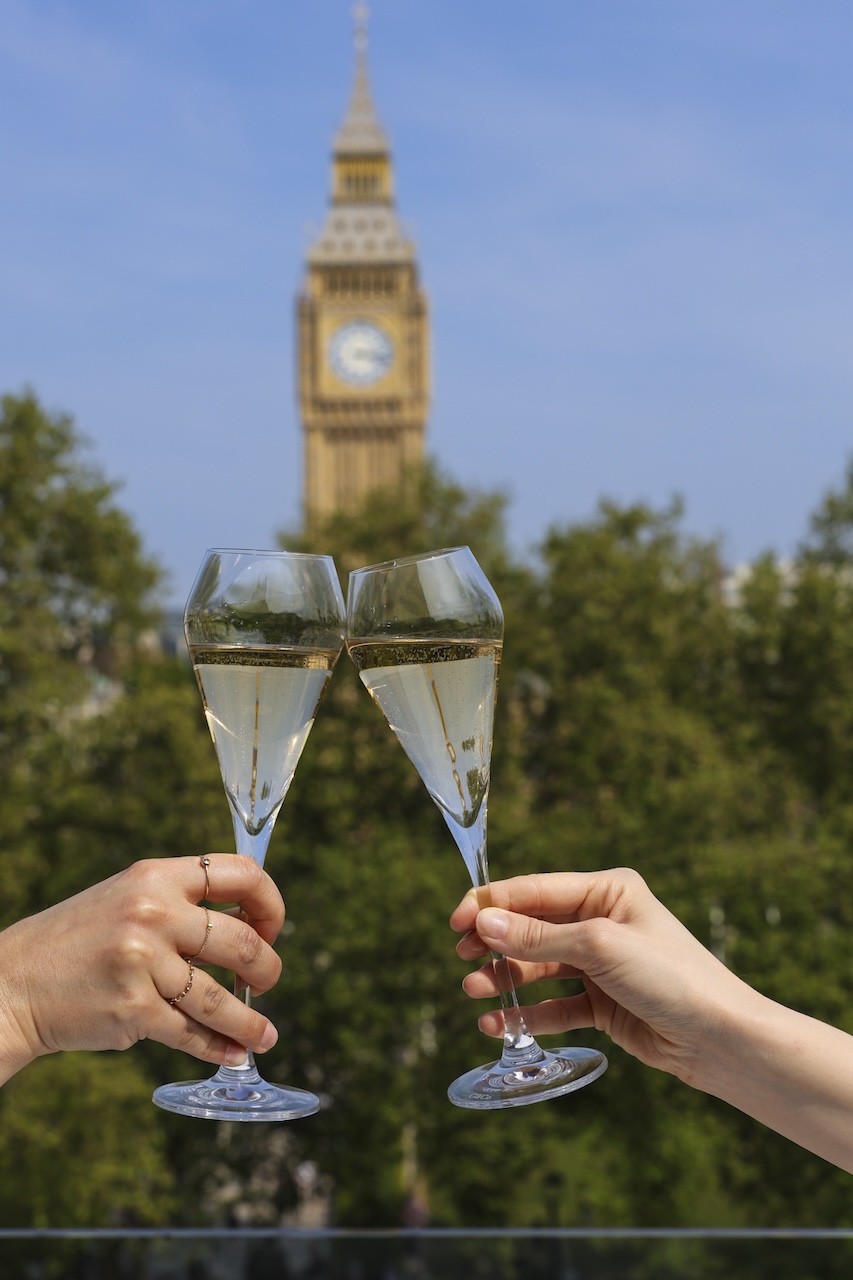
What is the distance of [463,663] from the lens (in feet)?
6.83

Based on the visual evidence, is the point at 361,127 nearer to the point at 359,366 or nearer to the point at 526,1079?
the point at 359,366

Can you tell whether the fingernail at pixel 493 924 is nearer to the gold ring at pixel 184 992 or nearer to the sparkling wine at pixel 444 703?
the sparkling wine at pixel 444 703

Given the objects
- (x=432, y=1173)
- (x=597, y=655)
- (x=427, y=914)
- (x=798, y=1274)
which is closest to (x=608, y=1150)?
(x=432, y=1173)

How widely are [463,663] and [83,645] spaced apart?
18603 millimetres

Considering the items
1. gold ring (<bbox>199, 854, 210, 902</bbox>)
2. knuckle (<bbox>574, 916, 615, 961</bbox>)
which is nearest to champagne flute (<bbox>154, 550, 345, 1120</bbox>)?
gold ring (<bbox>199, 854, 210, 902</bbox>)

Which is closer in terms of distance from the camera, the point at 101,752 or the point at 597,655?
the point at 101,752

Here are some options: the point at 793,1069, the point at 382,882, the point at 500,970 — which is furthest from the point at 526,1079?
the point at 382,882

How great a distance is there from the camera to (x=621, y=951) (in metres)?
2.05

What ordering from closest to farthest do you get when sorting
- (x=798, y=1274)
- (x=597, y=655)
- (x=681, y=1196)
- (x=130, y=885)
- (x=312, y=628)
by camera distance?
1. (x=130, y=885)
2. (x=312, y=628)
3. (x=798, y=1274)
4. (x=681, y=1196)
5. (x=597, y=655)

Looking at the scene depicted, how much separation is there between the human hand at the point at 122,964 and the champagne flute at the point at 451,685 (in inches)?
12.7

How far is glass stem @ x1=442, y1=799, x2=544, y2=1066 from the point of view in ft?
6.89

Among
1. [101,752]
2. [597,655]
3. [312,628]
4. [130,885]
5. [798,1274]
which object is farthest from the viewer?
[597,655]

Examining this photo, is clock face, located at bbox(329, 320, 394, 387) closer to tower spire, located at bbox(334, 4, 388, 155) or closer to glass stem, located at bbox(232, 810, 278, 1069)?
tower spire, located at bbox(334, 4, 388, 155)

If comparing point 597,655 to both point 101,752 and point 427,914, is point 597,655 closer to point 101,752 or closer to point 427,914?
point 427,914
